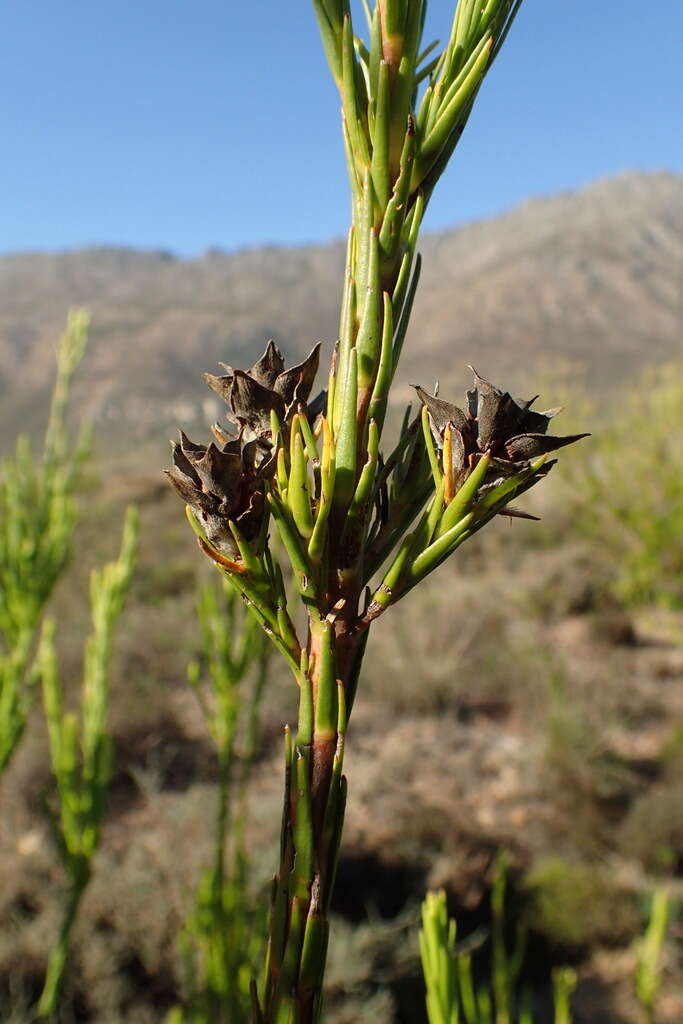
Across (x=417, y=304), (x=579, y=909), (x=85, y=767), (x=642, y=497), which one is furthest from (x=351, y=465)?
(x=417, y=304)

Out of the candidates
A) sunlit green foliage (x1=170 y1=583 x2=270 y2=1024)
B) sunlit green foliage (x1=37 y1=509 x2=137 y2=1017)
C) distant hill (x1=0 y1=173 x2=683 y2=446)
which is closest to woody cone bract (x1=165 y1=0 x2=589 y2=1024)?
sunlit green foliage (x1=170 y1=583 x2=270 y2=1024)

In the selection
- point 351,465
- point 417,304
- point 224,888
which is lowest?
point 224,888

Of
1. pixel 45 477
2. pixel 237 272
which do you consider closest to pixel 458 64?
pixel 45 477

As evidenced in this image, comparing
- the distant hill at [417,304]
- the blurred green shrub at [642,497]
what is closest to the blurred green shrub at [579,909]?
the blurred green shrub at [642,497]

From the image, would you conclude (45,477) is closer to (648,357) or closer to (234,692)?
(234,692)

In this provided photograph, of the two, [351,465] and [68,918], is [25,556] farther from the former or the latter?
[351,465]

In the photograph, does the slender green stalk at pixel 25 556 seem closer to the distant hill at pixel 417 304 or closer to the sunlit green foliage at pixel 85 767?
the sunlit green foliage at pixel 85 767
